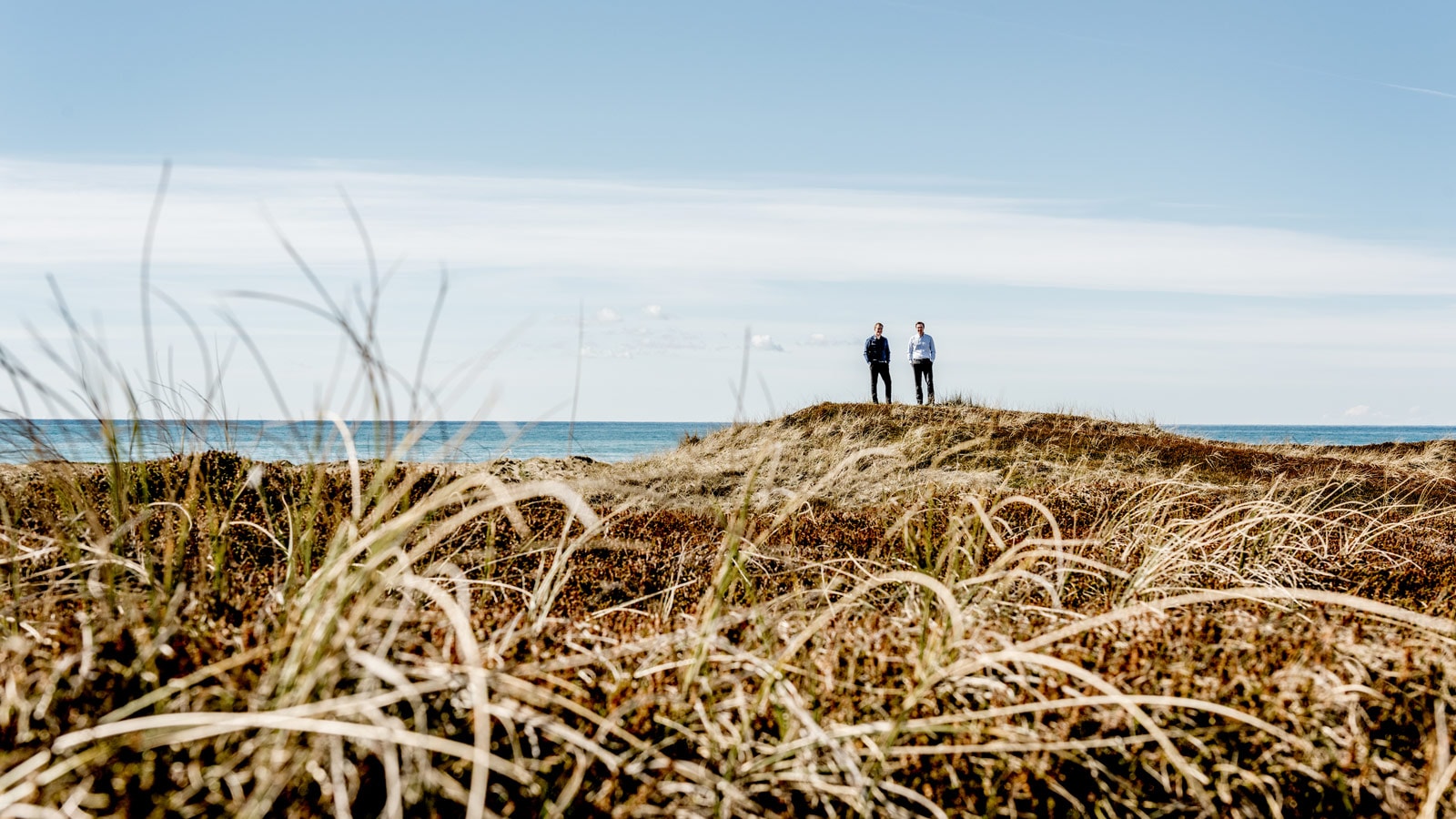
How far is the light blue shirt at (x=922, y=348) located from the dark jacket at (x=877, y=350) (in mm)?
507

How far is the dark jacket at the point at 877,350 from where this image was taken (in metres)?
21.4

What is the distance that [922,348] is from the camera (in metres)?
21.5

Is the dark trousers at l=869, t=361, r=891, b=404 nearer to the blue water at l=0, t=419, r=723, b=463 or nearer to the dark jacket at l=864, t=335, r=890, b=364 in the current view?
the dark jacket at l=864, t=335, r=890, b=364

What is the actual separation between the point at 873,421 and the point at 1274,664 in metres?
13.2

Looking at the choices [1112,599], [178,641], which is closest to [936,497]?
[1112,599]

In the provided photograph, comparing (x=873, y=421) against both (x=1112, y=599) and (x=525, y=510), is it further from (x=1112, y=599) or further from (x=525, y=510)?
(x=1112, y=599)

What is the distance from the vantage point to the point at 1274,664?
3.38m

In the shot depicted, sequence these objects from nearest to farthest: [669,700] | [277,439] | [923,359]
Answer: [669,700], [277,439], [923,359]

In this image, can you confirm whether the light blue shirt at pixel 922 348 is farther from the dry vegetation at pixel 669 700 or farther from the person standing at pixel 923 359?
the dry vegetation at pixel 669 700

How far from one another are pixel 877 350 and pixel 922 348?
901 mm

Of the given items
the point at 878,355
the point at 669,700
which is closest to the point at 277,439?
the point at 669,700

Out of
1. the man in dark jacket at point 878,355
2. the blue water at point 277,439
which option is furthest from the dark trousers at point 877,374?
the blue water at point 277,439

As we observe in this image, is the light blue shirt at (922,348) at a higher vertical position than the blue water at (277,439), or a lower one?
higher

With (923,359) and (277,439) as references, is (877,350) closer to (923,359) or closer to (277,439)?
(923,359)
